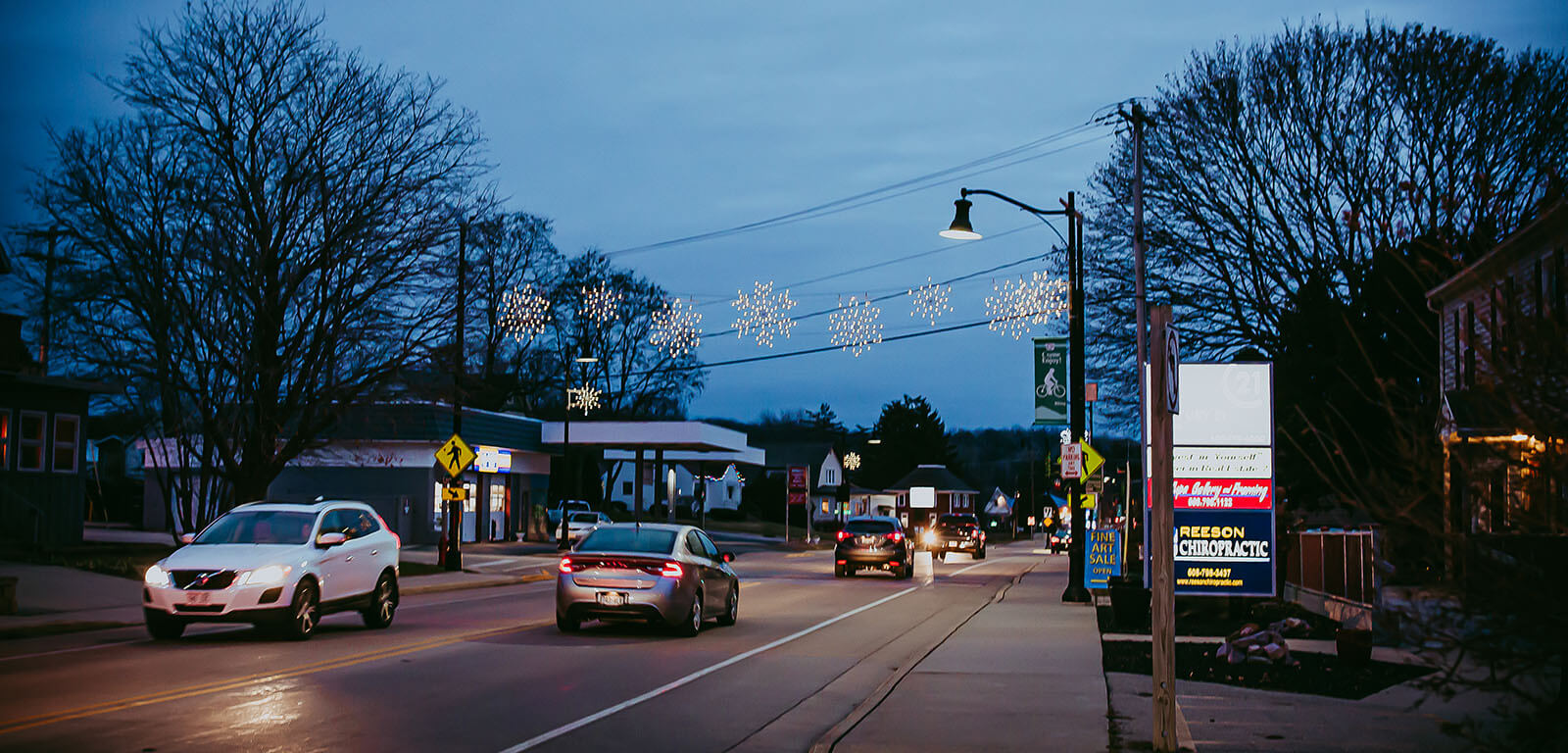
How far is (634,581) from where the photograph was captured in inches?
690

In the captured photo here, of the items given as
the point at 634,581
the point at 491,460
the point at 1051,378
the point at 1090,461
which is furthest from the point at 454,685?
the point at 491,460

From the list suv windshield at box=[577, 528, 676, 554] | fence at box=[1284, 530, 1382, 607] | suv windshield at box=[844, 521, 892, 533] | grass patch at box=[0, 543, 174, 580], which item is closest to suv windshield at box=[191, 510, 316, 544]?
suv windshield at box=[577, 528, 676, 554]

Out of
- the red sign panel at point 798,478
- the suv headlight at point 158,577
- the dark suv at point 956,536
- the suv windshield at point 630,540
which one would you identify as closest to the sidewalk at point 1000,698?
the suv windshield at point 630,540

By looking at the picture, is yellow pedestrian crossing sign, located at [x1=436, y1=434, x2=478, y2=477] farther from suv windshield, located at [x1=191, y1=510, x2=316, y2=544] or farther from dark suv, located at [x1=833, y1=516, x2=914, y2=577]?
suv windshield, located at [x1=191, y1=510, x2=316, y2=544]

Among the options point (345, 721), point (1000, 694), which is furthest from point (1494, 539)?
point (345, 721)

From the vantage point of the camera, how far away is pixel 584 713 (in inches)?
433

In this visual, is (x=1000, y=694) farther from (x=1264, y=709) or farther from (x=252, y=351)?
(x=252, y=351)

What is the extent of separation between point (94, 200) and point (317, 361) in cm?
515

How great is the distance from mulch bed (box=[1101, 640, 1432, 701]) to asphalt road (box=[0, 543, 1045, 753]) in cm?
272

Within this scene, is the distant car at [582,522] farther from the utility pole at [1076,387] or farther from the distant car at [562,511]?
the utility pole at [1076,387]

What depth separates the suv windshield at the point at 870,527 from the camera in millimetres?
35719

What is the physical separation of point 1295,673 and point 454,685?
837cm

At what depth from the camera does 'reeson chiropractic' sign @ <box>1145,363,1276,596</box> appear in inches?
690

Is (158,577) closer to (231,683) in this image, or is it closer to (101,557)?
(231,683)
